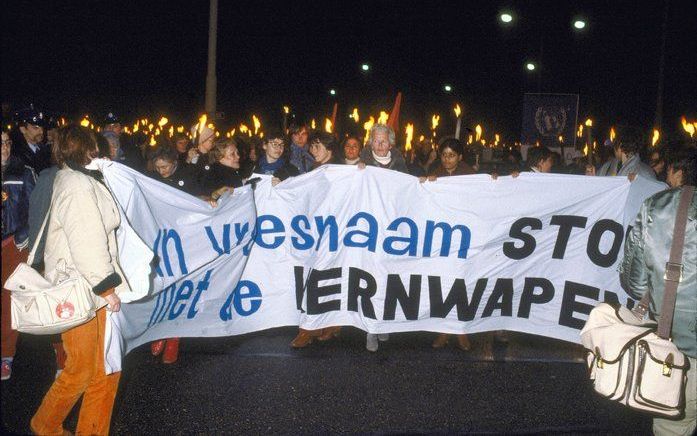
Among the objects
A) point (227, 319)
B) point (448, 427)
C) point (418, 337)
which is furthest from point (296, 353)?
point (448, 427)

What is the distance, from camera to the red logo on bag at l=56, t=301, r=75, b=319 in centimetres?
315

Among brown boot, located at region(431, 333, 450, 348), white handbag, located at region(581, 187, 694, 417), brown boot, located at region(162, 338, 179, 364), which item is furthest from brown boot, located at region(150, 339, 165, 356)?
white handbag, located at region(581, 187, 694, 417)

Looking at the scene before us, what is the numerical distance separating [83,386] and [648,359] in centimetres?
261

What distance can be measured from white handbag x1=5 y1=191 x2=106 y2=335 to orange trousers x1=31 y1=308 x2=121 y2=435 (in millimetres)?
147

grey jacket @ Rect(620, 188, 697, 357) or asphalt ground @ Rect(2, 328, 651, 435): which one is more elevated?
grey jacket @ Rect(620, 188, 697, 357)

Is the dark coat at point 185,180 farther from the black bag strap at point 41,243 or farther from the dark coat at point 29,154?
the black bag strap at point 41,243

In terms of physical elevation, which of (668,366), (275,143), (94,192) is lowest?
(668,366)

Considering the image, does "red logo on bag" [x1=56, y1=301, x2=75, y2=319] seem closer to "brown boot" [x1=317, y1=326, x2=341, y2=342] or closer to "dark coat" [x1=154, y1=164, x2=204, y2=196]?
"dark coat" [x1=154, y1=164, x2=204, y2=196]

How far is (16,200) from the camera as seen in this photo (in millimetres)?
5035

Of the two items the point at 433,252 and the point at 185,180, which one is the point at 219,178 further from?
the point at 433,252

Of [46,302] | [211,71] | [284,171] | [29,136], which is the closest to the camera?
[46,302]

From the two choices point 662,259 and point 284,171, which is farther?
point 284,171

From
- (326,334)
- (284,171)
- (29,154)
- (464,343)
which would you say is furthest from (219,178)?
(464,343)

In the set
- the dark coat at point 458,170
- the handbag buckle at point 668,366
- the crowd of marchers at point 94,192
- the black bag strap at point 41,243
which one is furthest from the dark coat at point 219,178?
the handbag buckle at point 668,366
